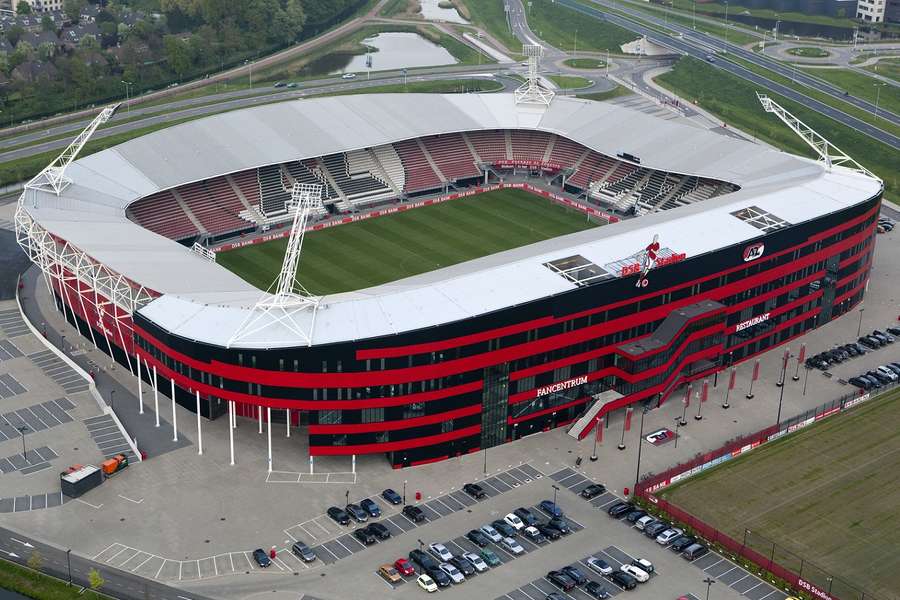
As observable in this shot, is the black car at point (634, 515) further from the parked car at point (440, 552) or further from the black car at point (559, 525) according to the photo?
the parked car at point (440, 552)

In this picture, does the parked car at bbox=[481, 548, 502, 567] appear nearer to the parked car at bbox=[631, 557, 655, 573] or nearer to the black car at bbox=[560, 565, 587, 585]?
the black car at bbox=[560, 565, 587, 585]

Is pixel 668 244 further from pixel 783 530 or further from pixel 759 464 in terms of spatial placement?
pixel 783 530

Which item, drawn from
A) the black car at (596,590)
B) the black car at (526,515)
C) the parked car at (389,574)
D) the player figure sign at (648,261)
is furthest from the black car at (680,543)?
the player figure sign at (648,261)

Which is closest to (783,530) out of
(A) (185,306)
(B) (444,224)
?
(A) (185,306)

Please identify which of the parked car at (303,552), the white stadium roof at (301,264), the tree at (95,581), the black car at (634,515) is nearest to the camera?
the tree at (95,581)

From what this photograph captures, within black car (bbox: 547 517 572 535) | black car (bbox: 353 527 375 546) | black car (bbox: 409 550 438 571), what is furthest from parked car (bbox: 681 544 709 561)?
black car (bbox: 353 527 375 546)

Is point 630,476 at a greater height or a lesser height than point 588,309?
lesser
